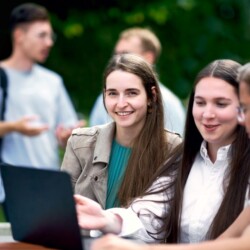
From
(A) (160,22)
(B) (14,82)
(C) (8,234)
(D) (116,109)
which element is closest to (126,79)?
(D) (116,109)

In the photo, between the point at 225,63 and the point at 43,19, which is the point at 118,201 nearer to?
the point at 225,63

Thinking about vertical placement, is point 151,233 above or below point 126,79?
below

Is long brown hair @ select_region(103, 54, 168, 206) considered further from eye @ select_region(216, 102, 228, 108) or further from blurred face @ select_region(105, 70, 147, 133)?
eye @ select_region(216, 102, 228, 108)

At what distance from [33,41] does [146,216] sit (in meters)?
3.73

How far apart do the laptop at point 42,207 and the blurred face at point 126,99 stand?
671 millimetres

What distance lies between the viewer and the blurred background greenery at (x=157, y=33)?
33.4ft

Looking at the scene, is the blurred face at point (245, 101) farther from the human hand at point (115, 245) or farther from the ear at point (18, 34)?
the ear at point (18, 34)

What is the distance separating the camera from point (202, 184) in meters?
3.86

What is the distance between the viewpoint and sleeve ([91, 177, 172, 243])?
383cm

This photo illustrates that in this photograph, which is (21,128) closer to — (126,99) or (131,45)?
(131,45)

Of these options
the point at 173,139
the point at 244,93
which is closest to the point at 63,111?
the point at 173,139

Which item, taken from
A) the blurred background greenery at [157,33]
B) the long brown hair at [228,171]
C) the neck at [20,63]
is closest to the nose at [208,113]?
the long brown hair at [228,171]

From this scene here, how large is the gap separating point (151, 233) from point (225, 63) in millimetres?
610

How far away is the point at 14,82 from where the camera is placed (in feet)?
23.6
